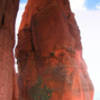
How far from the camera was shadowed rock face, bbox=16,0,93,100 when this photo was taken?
25.8ft

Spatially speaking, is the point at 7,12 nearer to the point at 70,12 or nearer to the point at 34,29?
the point at 34,29

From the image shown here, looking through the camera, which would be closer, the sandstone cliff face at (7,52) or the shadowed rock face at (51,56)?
the sandstone cliff face at (7,52)

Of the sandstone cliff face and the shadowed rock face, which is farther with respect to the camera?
the shadowed rock face

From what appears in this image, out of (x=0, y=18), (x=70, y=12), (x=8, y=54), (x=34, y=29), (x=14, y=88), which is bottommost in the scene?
(x=14, y=88)

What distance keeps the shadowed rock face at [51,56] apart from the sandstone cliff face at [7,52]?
3271 millimetres

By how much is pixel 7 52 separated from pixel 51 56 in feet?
13.2

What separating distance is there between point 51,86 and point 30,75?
1.37 m

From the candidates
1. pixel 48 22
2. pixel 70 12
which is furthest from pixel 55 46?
pixel 70 12

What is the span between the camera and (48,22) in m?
8.88

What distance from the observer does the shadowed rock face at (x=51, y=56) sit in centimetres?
788

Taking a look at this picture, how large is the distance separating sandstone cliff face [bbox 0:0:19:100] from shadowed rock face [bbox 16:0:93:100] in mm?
3271

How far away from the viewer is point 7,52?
4.54m

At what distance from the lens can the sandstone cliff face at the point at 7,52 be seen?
423 cm

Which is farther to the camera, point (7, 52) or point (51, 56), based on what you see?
point (51, 56)
